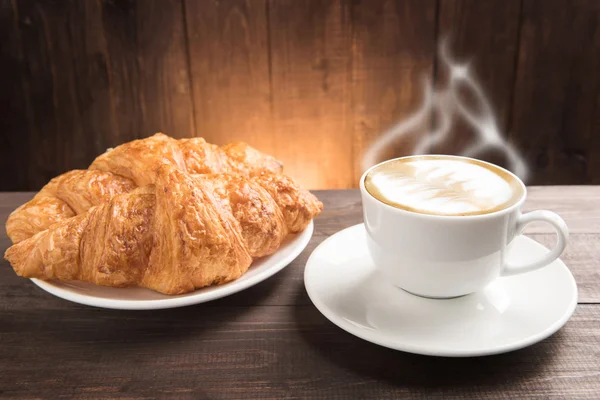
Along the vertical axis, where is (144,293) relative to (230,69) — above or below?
below

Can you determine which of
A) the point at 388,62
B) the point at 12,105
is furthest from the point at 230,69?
the point at 12,105

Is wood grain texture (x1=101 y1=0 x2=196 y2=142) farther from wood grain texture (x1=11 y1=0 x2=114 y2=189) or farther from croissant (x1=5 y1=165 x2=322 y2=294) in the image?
croissant (x1=5 y1=165 x2=322 y2=294)

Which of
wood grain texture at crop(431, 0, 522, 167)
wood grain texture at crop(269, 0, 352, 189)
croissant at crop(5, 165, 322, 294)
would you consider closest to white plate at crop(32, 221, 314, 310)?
croissant at crop(5, 165, 322, 294)

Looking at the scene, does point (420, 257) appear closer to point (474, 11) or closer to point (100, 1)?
point (474, 11)

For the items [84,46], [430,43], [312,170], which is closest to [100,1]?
[84,46]

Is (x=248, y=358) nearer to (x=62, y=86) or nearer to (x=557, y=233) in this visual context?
(x=557, y=233)
